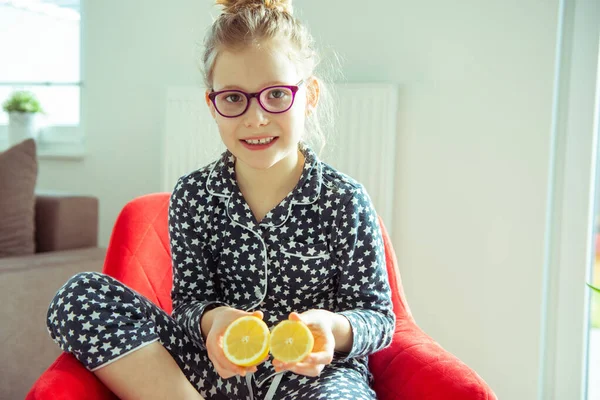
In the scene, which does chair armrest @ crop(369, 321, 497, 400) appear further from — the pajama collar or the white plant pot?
the white plant pot

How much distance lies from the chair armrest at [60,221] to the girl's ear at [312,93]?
110cm

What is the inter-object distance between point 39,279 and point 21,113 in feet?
4.42

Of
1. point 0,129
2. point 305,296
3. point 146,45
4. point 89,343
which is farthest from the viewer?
point 0,129

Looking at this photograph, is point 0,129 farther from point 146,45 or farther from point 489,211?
point 489,211

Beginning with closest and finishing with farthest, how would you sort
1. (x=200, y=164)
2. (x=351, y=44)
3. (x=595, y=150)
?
(x=595, y=150)
(x=351, y=44)
(x=200, y=164)

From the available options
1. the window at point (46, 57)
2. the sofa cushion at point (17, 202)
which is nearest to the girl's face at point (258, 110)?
the sofa cushion at point (17, 202)

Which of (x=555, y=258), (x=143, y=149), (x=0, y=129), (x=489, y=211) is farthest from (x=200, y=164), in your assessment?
(x=0, y=129)

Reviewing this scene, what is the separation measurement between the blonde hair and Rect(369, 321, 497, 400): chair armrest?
54cm

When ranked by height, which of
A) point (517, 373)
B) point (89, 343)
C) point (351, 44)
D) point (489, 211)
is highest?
point (351, 44)

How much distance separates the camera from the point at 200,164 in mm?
2229

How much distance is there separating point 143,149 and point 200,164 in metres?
Answer: 0.44

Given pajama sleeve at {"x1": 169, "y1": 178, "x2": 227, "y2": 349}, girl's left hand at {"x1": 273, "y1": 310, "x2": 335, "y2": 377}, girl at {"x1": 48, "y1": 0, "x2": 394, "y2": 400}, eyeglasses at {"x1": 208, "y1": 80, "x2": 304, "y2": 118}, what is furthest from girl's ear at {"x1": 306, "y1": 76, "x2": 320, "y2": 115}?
girl's left hand at {"x1": 273, "y1": 310, "x2": 335, "y2": 377}

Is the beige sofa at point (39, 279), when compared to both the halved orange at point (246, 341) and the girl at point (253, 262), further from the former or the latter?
the halved orange at point (246, 341)

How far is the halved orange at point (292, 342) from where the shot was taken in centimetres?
90
